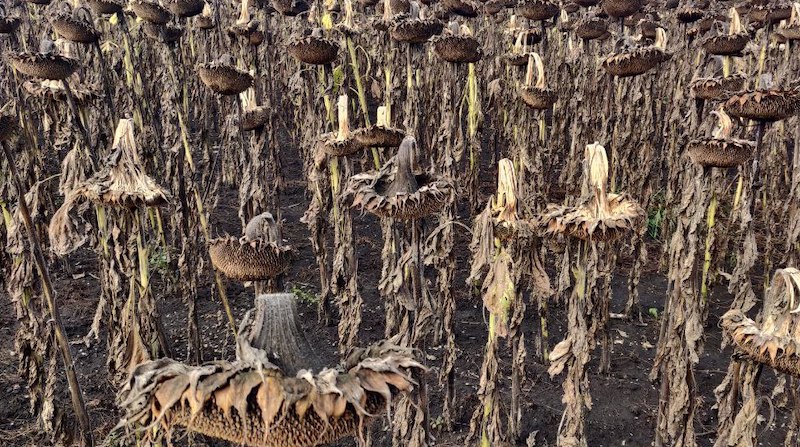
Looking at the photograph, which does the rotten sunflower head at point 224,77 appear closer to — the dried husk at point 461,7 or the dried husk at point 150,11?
the dried husk at point 150,11

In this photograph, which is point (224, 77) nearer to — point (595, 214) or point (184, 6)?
point (184, 6)

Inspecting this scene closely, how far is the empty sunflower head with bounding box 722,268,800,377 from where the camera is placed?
2135mm

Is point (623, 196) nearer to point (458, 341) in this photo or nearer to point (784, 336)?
point (784, 336)

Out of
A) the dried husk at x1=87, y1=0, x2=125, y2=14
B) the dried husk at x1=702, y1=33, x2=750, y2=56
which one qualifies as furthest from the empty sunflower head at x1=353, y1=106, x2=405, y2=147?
the dried husk at x1=702, y1=33, x2=750, y2=56

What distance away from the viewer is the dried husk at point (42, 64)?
317cm

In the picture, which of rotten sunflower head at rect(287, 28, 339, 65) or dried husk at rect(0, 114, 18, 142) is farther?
rotten sunflower head at rect(287, 28, 339, 65)

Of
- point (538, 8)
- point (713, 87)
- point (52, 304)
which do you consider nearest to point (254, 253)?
point (52, 304)

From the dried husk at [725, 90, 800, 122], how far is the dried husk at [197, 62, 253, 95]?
2.64 m

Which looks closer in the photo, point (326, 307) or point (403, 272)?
point (403, 272)

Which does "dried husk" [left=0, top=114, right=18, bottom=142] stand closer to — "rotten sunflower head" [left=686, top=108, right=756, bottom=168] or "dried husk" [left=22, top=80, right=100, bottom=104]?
"dried husk" [left=22, top=80, right=100, bottom=104]

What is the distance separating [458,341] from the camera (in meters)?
4.52

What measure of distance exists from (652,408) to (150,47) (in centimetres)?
699

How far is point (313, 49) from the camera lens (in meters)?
4.19

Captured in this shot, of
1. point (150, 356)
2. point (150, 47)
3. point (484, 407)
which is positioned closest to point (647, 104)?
point (484, 407)
